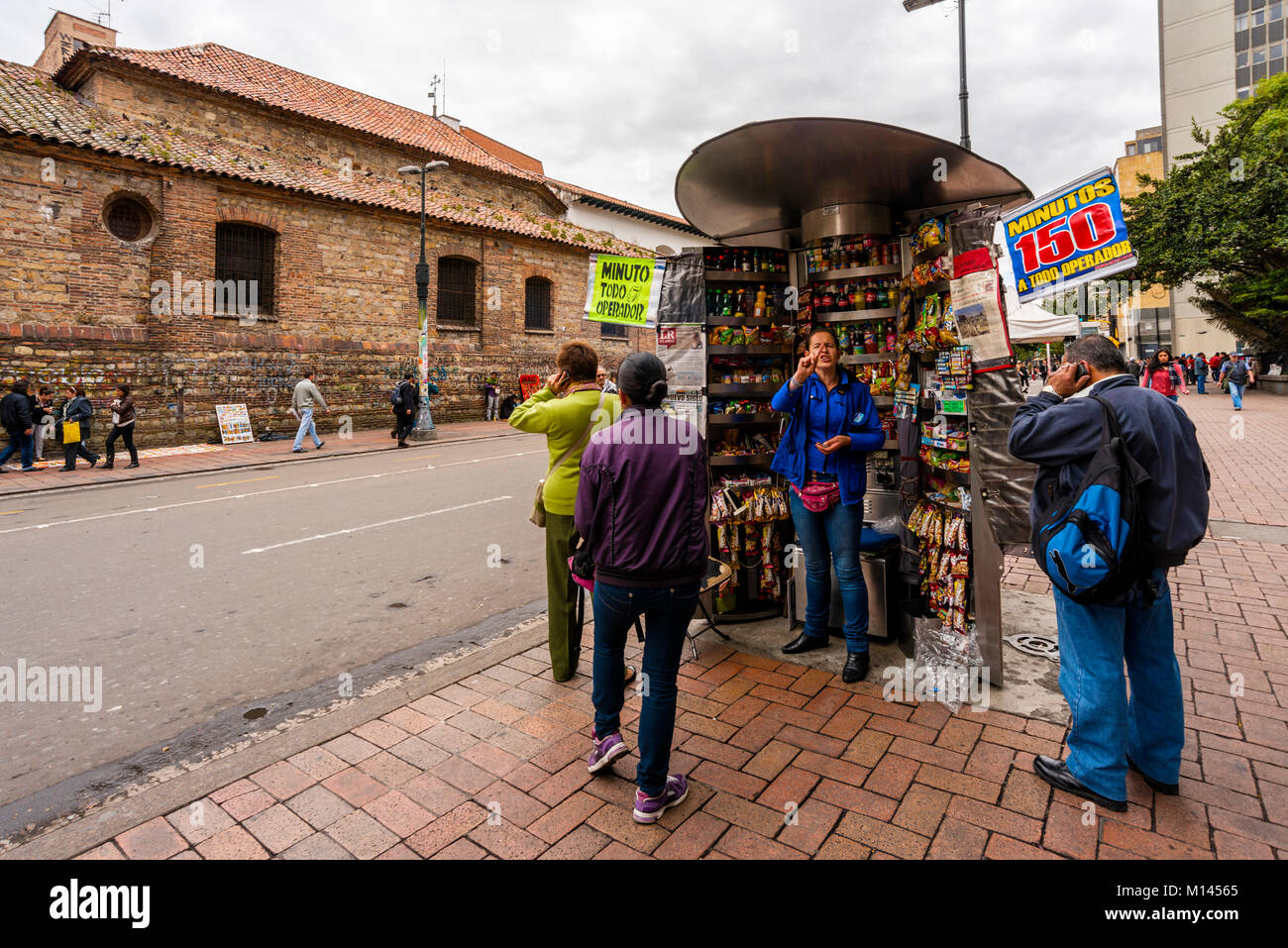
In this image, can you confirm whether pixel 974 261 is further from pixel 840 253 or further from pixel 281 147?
pixel 281 147

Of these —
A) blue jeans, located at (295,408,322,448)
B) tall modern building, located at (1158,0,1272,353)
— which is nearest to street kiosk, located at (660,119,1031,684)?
A: blue jeans, located at (295,408,322,448)

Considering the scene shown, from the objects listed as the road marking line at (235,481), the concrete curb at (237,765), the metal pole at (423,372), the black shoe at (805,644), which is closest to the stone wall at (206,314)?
the metal pole at (423,372)

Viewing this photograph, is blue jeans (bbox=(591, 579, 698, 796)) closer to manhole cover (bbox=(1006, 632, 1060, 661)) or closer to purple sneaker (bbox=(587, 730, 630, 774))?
purple sneaker (bbox=(587, 730, 630, 774))

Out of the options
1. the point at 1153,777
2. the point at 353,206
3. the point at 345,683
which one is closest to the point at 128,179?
the point at 353,206

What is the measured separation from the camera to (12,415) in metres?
13.8

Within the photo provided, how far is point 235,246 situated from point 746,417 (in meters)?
19.4

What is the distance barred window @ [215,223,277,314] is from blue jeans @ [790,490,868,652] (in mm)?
19868

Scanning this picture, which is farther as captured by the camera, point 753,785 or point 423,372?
point 423,372

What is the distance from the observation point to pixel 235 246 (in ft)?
62.7

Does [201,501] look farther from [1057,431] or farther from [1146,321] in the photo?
[1146,321]

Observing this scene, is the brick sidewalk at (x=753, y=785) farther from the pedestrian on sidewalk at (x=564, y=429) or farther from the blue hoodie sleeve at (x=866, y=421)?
the blue hoodie sleeve at (x=866, y=421)

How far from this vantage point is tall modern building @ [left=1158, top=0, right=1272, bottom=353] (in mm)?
45531

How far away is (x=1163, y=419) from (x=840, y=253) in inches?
102

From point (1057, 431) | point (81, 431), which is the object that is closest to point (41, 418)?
point (81, 431)
